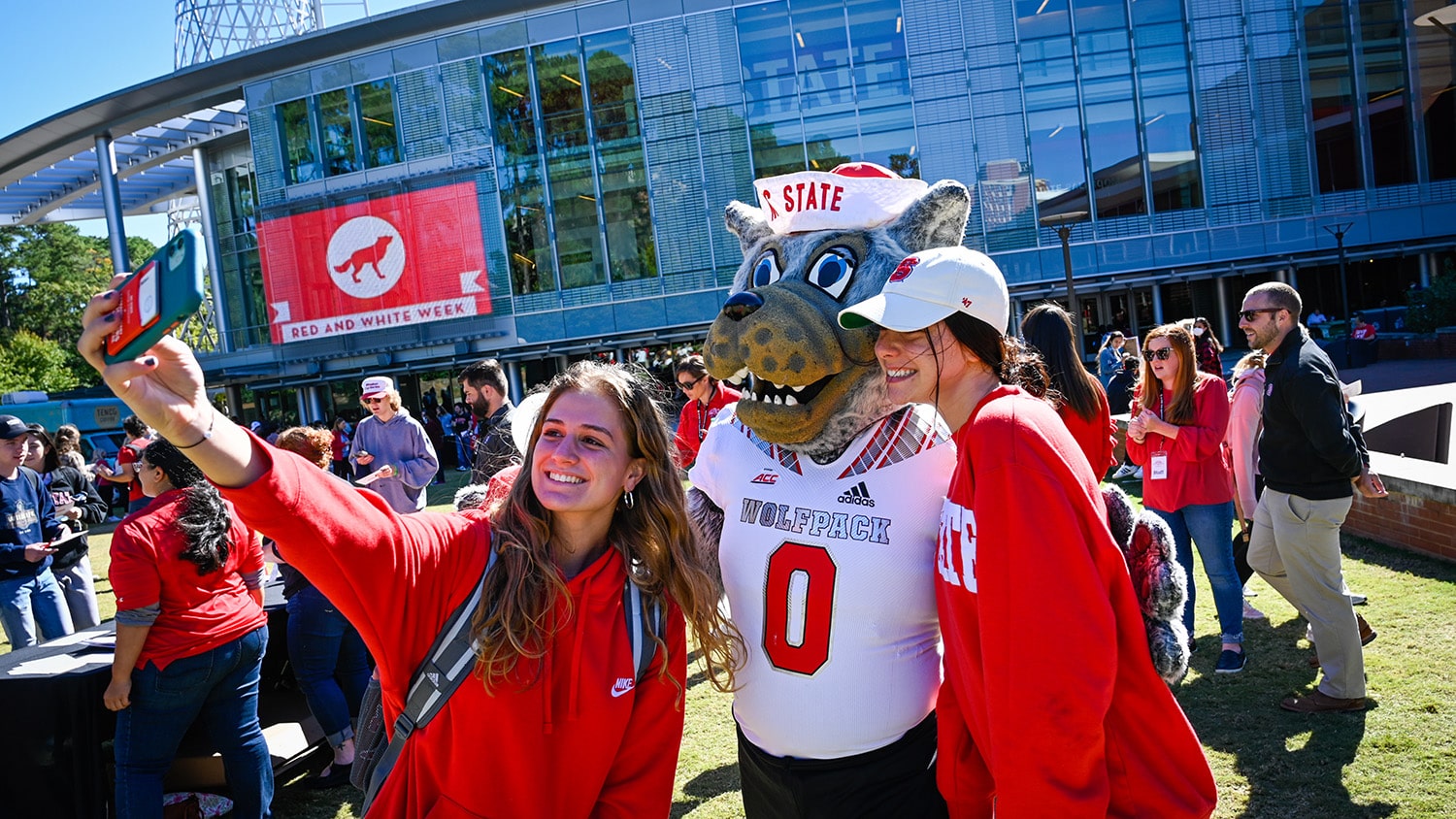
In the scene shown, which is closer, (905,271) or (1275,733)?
(905,271)

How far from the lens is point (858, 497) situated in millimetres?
2275

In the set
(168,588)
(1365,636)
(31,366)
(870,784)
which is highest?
(31,366)

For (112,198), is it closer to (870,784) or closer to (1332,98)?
(870,784)

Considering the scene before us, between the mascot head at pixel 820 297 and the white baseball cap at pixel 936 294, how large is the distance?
19.1 inches

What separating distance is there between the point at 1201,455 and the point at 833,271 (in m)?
3.27

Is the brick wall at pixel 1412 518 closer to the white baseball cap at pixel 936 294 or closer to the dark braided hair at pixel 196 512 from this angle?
the white baseball cap at pixel 936 294

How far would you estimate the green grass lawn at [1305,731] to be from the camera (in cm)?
359

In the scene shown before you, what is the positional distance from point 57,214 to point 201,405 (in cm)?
4565

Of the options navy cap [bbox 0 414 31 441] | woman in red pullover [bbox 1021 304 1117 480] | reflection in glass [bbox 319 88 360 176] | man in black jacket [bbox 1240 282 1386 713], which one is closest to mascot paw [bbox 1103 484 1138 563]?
woman in red pullover [bbox 1021 304 1117 480]

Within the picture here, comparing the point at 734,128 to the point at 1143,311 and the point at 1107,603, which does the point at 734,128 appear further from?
the point at 1107,603

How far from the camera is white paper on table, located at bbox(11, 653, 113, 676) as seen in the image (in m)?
3.94

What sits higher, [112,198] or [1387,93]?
[112,198]

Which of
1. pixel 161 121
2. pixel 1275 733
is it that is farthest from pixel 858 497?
pixel 161 121

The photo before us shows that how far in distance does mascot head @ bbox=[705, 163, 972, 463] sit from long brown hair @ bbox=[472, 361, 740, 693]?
361 millimetres
